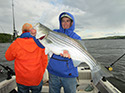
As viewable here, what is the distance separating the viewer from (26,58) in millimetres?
2812

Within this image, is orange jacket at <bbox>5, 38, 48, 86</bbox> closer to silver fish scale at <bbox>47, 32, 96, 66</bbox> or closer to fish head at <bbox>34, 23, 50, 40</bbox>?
fish head at <bbox>34, 23, 50, 40</bbox>

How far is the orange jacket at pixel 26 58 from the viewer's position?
111 inches

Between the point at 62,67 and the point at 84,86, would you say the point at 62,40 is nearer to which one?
the point at 62,67

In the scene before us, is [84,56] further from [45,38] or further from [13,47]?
[13,47]

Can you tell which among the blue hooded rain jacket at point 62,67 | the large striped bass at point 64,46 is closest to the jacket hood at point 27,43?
the large striped bass at point 64,46

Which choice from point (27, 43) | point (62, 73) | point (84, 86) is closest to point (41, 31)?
point (27, 43)

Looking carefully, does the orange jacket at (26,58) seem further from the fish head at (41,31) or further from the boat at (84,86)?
the boat at (84,86)

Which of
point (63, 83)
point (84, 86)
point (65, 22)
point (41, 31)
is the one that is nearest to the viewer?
point (41, 31)

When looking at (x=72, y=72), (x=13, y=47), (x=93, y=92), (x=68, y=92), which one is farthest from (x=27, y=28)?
(x=93, y=92)

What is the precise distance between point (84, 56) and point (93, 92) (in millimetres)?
3437

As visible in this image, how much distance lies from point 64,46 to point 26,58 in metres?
1.24

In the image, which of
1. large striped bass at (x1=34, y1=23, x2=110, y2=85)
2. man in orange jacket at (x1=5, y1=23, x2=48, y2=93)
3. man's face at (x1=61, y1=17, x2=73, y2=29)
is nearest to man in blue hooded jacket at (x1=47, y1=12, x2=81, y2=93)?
large striped bass at (x1=34, y1=23, x2=110, y2=85)

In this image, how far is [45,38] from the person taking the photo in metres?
2.71

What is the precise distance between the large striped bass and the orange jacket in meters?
0.44
